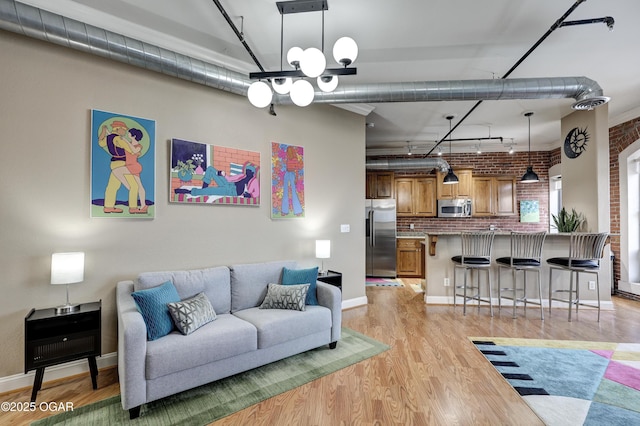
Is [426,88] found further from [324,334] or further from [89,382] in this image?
[89,382]

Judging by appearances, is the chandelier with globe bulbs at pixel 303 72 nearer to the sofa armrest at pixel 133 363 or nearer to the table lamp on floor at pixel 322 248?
the sofa armrest at pixel 133 363

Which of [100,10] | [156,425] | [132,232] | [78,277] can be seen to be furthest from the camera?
[132,232]

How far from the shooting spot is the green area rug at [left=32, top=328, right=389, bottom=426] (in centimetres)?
212

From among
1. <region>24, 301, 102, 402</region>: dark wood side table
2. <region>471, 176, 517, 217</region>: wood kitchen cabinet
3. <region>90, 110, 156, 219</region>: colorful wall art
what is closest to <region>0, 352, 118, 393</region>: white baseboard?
<region>24, 301, 102, 402</region>: dark wood side table

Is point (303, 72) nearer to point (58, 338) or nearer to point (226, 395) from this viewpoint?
point (226, 395)

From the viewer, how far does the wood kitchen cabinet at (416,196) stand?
25.5 feet

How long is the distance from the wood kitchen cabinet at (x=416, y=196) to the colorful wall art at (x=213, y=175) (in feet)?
16.0

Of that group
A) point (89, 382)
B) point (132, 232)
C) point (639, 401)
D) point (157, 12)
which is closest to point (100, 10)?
point (157, 12)

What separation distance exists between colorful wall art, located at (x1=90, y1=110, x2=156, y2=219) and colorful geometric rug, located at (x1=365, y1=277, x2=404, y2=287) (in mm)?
4655

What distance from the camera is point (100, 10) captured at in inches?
107

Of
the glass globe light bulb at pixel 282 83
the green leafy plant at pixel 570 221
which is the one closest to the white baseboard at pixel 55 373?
the glass globe light bulb at pixel 282 83

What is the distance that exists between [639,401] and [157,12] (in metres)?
5.05

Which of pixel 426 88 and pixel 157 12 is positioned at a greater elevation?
pixel 157 12

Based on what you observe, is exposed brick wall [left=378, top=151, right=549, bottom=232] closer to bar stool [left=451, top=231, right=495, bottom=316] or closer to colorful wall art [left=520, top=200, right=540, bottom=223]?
colorful wall art [left=520, top=200, right=540, bottom=223]
